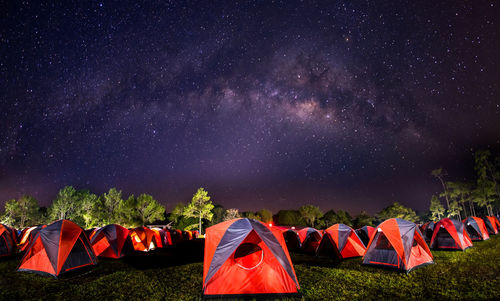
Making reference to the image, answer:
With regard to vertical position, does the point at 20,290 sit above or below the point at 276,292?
above

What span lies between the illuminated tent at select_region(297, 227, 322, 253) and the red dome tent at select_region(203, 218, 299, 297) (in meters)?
12.9

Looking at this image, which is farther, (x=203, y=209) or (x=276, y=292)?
(x=203, y=209)

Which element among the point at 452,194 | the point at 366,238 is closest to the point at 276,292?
the point at 366,238

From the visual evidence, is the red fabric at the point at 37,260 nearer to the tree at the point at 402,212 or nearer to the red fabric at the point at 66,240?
the red fabric at the point at 66,240

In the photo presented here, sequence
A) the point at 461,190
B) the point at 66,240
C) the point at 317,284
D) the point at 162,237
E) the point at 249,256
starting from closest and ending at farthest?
the point at 249,256, the point at 317,284, the point at 66,240, the point at 162,237, the point at 461,190

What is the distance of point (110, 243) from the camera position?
15.3 metres

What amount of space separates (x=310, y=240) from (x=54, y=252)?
17.2 metres

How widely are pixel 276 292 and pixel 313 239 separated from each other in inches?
533

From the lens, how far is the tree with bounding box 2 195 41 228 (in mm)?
52500

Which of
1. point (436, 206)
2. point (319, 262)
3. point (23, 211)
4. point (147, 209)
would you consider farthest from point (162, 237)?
point (436, 206)

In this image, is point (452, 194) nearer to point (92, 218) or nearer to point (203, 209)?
point (203, 209)

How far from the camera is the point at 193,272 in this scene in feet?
33.8

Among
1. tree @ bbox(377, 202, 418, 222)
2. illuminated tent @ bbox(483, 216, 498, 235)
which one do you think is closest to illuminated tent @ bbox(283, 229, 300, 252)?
illuminated tent @ bbox(483, 216, 498, 235)

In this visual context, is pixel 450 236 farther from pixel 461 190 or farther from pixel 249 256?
pixel 461 190
